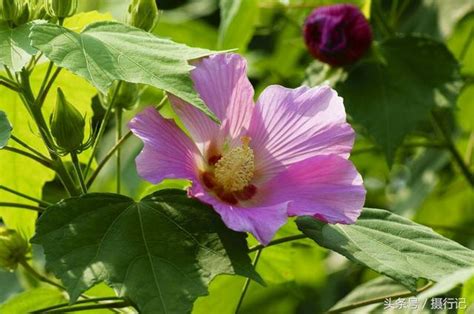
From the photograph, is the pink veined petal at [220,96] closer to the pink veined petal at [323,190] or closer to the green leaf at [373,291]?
the pink veined petal at [323,190]

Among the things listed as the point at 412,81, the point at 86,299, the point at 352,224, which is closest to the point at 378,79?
the point at 412,81

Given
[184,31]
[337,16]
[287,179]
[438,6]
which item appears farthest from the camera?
[184,31]

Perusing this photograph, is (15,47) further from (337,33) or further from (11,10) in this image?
(337,33)

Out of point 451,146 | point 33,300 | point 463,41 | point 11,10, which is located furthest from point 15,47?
point 463,41

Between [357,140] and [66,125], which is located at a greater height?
[66,125]

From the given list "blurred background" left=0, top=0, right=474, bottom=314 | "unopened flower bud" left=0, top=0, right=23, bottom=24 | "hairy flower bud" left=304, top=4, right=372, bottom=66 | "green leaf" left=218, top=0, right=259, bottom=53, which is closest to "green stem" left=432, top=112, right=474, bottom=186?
"blurred background" left=0, top=0, right=474, bottom=314

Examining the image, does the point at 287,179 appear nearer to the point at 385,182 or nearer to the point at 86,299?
the point at 86,299

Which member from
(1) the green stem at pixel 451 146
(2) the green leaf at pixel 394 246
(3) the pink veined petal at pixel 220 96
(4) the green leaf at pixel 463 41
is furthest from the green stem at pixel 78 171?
(4) the green leaf at pixel 463 41
